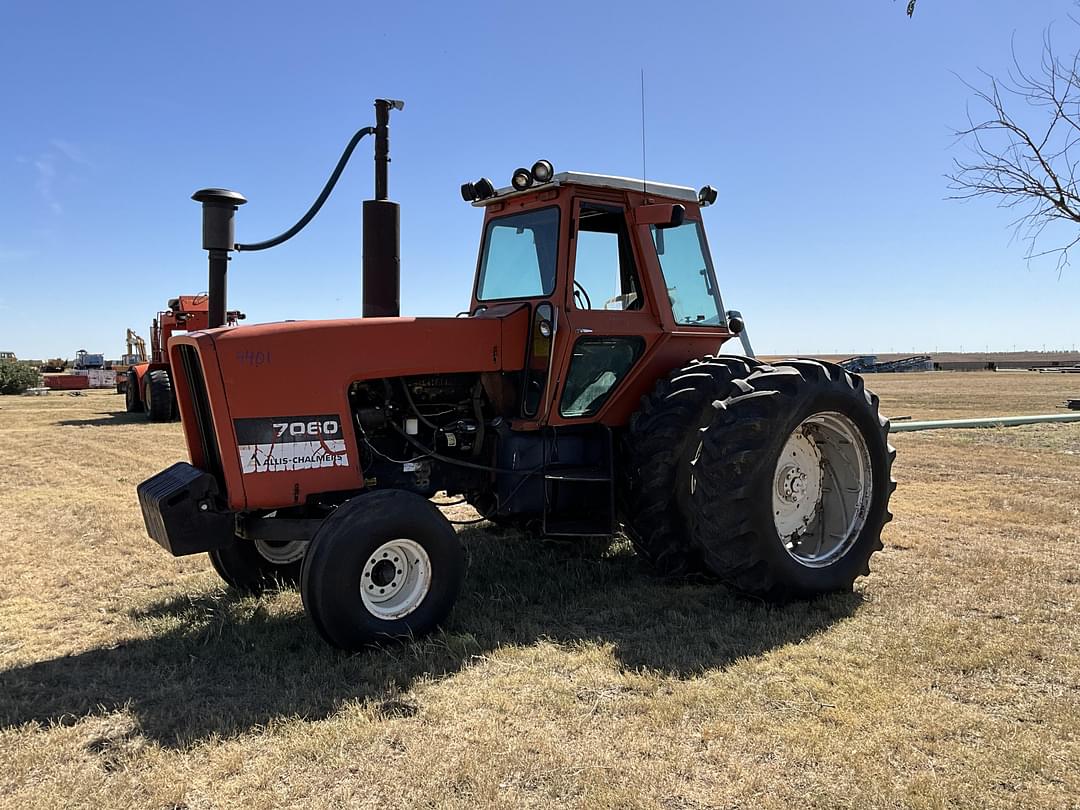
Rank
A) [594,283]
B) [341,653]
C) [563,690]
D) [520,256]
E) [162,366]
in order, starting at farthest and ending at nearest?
[162,366]
[520,256]
[594,283]
[341,653]
[563,690]

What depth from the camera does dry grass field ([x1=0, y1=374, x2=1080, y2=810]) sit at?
309 centimetres

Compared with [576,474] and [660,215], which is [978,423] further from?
[576,474]

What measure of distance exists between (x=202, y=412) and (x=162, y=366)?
52.3 ft

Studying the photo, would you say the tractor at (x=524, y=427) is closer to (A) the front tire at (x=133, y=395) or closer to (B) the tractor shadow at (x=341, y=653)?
(B) the tractor shadow at (x=341, y=653)

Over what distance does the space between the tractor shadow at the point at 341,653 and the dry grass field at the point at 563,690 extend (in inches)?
0.7

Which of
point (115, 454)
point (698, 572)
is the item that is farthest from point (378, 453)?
point (115, 454)

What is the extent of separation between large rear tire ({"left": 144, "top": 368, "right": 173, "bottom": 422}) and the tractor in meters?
13.4

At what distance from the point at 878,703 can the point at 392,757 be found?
2.05 m

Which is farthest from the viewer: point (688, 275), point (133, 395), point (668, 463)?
point (133, 395)

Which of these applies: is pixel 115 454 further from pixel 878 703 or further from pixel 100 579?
pixel 878 703

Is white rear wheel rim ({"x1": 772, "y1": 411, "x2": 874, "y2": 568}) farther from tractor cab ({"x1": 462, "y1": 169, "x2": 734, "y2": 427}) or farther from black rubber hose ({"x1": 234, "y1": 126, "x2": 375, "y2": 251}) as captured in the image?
black rubber hose ({"x1": 234, "y1": 126, "x2": 375, "y2": 251})

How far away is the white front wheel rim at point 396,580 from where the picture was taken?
440cm

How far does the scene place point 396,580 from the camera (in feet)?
14.8

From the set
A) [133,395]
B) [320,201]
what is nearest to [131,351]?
[133,395]
